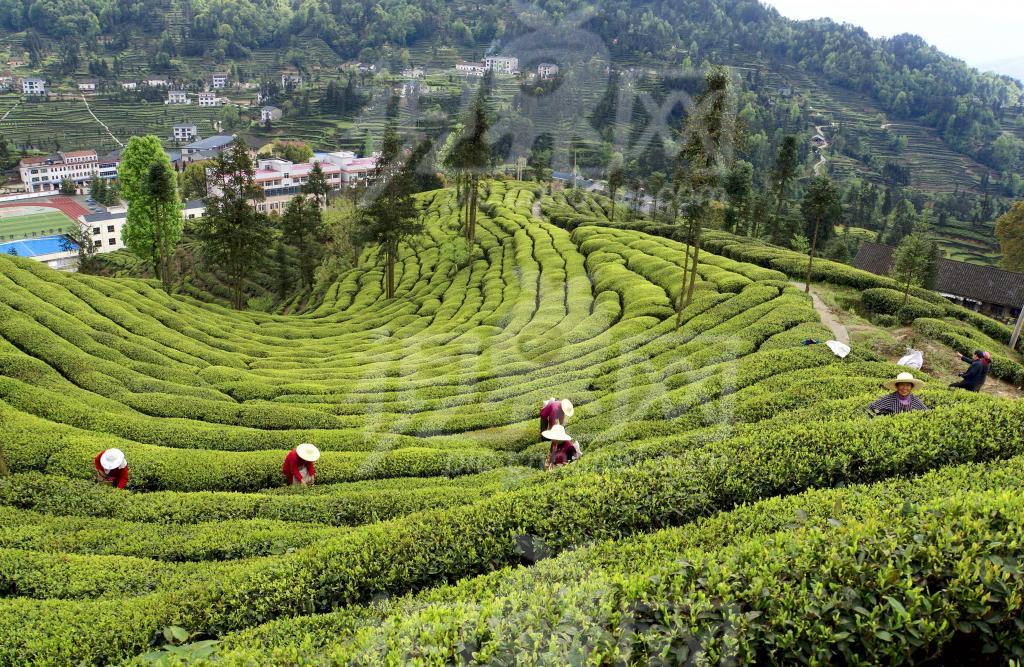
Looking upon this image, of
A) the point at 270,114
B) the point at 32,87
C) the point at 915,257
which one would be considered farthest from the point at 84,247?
the point at 32,87

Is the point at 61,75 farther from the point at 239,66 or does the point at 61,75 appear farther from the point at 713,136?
the point at 713,136

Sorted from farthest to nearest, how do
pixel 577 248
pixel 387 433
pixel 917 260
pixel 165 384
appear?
pixel 577 248
pixel 917 260
pixel 165 384
pixel 387 433

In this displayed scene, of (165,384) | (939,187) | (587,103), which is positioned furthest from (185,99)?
(939,187)

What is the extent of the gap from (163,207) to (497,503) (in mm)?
32919

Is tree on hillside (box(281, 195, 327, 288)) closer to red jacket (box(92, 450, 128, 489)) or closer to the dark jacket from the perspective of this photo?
red jacket (box(92, 450, 128, 489))

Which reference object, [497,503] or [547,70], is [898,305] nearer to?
[497,503]

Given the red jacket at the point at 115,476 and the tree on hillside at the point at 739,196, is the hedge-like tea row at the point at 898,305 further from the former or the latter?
the tree on hillside at the point at 739,196

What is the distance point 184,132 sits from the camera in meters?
125

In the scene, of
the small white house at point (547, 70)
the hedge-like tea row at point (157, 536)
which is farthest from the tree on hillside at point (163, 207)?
the small white house at point (547, 70)

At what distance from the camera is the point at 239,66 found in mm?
172500

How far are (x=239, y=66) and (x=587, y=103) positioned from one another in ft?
346

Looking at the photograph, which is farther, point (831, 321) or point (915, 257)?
point (915, 257)

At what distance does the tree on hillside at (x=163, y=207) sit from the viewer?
31.6 meters

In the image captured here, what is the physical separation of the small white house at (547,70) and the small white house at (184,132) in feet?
260
